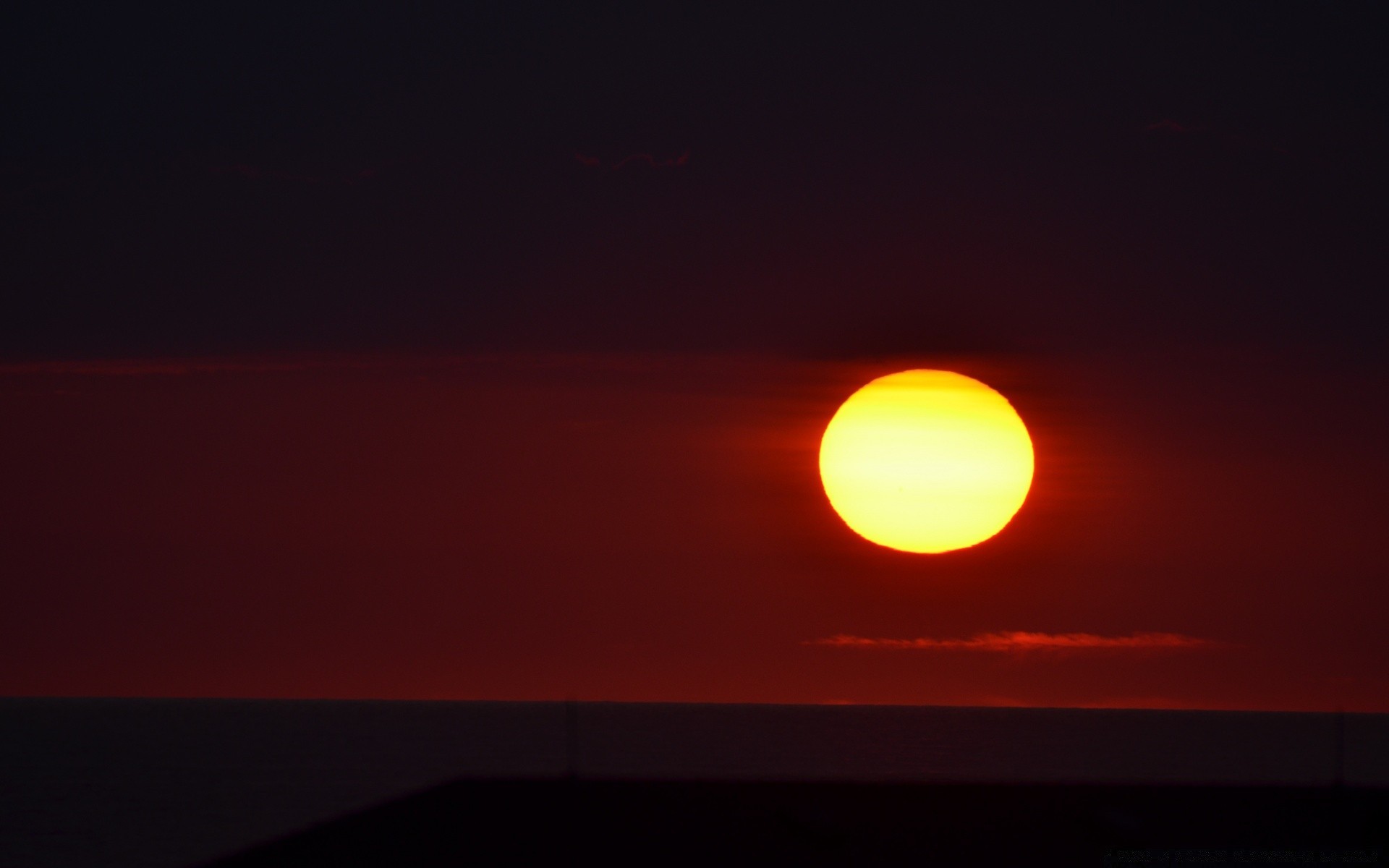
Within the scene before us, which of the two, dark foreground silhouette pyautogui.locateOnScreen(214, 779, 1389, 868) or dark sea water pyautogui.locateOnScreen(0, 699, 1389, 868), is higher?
dark sea water pyautogui.locateOnScreen(0, 699, 1389, 868)

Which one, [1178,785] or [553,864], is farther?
[1178,785]

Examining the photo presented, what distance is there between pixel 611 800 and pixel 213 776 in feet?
293

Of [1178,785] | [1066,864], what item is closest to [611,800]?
[1066,864]

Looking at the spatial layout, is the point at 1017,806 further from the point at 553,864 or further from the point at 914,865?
the point at 553,864

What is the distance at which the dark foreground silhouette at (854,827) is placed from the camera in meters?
24.3

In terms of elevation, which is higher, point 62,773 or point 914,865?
point 62,773

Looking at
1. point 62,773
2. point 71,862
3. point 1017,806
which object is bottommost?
point 1017,806

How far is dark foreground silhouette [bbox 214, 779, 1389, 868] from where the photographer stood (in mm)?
24328

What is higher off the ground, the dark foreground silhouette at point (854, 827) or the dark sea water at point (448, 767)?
the dark sea water at point (448, 767)

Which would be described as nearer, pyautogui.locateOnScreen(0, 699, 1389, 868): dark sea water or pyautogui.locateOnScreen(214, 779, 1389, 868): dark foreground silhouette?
pyautogui.locateOnScreen(214, 779, 1389, 868): dark foreground silhouette

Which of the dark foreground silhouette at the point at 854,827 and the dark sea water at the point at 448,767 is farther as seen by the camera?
the dark sea water at the point at 448,767

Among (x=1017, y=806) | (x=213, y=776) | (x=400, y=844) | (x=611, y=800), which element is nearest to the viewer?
(x=400, y=844)

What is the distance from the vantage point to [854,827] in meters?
26.2

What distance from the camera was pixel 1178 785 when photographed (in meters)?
30.9
